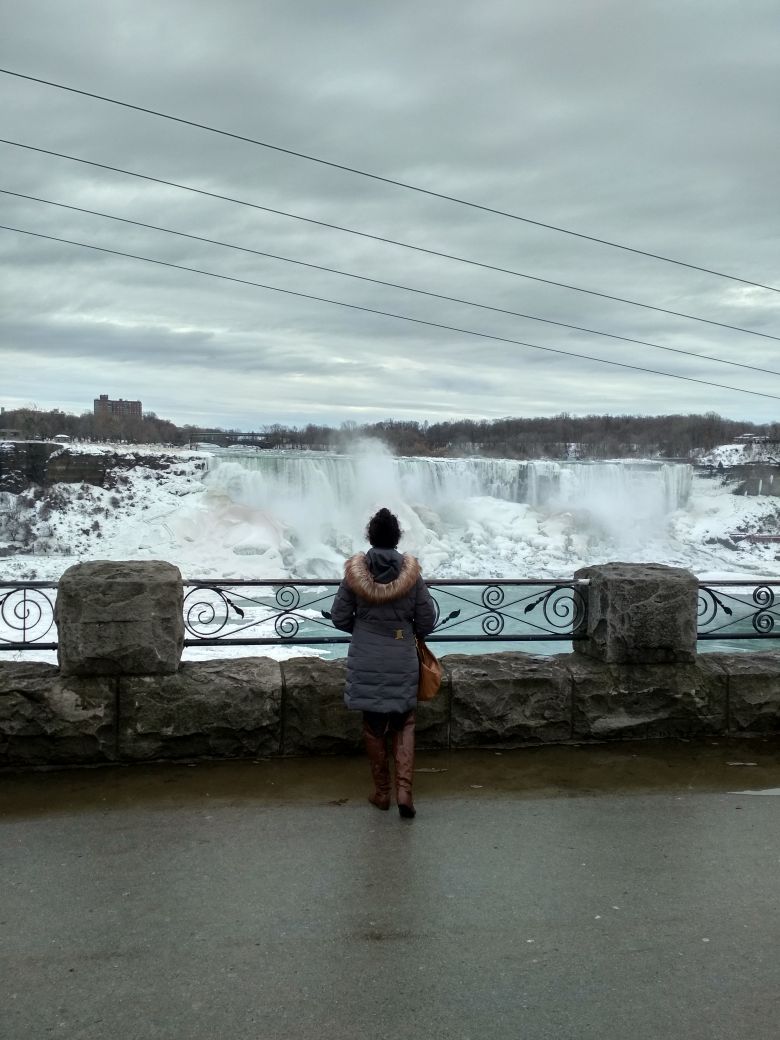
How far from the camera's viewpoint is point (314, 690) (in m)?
5.42

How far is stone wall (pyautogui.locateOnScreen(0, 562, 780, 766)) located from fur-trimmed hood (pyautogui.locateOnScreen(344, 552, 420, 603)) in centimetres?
87

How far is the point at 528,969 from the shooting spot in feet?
10.3

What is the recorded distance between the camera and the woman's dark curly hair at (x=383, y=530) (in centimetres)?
495

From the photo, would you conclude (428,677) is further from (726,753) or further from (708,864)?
(726,753)

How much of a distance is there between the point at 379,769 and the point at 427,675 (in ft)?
1.86

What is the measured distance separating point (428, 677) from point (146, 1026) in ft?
8.13

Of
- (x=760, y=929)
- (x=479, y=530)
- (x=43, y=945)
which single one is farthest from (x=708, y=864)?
(x=479, y=530)

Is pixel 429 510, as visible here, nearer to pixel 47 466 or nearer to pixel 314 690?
pixel 47 466

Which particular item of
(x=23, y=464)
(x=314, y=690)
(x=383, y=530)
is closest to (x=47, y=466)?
(x=23, y=464)

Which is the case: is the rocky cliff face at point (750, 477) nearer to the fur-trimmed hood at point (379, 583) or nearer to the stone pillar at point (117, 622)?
the fur-trimmed hood at point (379, 583)

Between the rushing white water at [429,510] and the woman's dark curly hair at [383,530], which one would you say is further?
the rushing white water at [429,510]

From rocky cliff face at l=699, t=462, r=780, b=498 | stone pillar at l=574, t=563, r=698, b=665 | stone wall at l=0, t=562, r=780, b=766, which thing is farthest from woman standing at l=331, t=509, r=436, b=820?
rocky cliff face at l=699, t=462, r=780, b=498

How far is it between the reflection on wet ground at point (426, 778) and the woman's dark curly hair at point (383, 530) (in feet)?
4.39

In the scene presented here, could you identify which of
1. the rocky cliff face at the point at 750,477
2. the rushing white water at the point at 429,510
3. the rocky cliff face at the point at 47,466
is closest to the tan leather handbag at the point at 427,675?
the rushing white water at the point at 429,510
